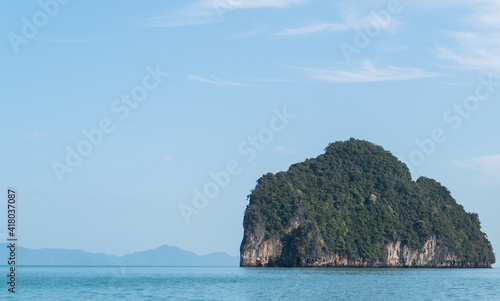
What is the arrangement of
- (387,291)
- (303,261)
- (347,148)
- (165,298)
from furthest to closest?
(347,148)
(303,261)
(387,291)
(165,298)

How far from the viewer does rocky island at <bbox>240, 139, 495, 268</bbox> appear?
91.8m

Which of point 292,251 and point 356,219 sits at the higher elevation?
point 356,219

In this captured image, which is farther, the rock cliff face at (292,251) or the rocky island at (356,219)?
the rocky island at (356,219)

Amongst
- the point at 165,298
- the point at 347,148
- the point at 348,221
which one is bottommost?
the point at 165,298

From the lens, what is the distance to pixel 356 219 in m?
104

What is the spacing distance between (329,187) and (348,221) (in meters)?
6.93

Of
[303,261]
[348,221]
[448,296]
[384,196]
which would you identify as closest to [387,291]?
[448,296]

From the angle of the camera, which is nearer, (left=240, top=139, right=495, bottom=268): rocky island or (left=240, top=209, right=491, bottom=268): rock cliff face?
(left=240, top=209, right=491, bottom=268): rock cliff face

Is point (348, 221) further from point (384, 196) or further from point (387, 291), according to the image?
point (387, 291)

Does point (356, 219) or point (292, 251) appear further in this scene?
point (356, 219)

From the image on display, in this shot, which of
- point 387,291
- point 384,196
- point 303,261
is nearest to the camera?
point 387,291

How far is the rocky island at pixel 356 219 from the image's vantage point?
301ft

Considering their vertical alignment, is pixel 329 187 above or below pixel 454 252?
above

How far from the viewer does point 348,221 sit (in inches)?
4033
